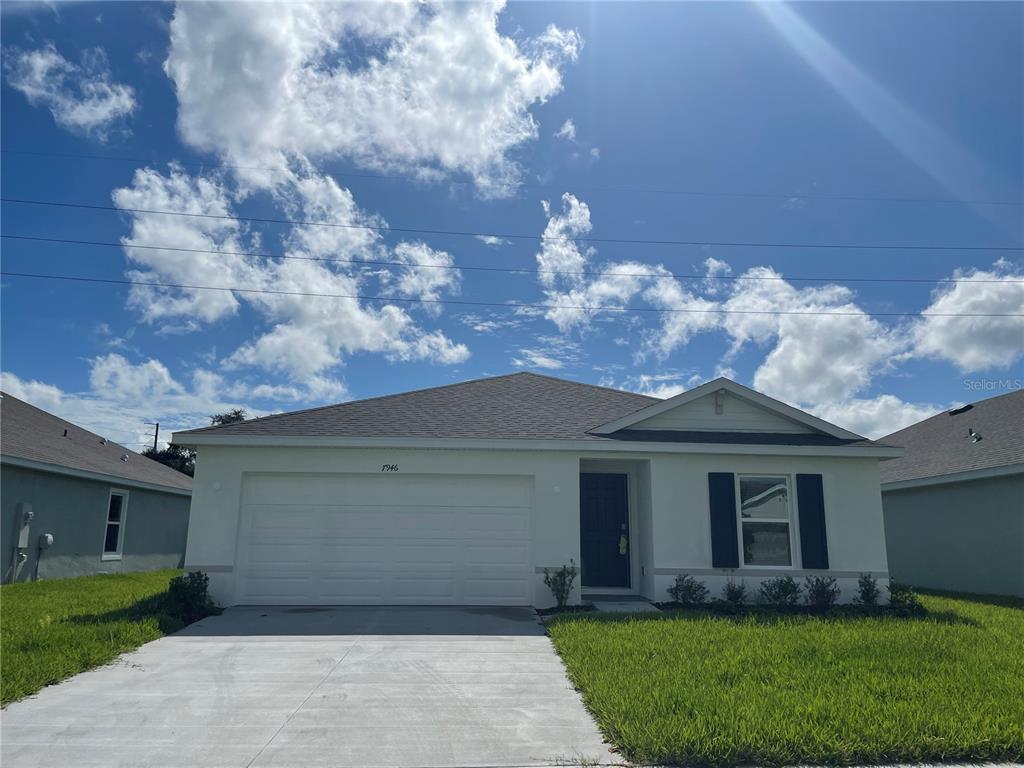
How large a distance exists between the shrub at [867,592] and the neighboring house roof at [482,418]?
2411 mm

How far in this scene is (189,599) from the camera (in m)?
10.2

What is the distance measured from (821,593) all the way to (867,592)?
2.80 feet

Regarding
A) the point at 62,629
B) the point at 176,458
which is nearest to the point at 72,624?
the point at 62,629

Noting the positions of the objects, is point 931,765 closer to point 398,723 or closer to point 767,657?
point 767,657

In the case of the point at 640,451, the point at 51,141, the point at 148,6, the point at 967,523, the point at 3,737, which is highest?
the point at 148,6

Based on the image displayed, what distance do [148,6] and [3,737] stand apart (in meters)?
10.2

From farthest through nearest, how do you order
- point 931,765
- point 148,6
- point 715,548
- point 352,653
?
1. point 715,548
2. point 148,6
3. point 352,653
4. point 931,765

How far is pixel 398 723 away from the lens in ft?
18.0

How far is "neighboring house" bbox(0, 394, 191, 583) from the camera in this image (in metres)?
13.9

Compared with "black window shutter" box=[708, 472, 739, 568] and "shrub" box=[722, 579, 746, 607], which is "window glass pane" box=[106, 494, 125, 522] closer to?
"black window shutter" box=[708, 472, 739, 568]

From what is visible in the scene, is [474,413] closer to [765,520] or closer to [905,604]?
[765,520]

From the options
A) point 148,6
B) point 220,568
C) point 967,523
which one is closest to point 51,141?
point 148,6

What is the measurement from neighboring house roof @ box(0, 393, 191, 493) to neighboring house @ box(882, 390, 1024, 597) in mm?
19471

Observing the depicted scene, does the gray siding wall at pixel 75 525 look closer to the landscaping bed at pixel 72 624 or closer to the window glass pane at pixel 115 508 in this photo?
the window glass pane at pixel 115 508
